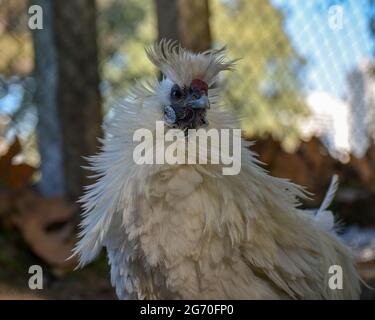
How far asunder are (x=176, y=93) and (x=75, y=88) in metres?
2.79

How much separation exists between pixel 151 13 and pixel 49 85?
13.5ft

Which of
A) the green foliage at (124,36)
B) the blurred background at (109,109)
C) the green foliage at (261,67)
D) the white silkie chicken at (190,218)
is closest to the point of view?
the white silkie chicken at (190,218)

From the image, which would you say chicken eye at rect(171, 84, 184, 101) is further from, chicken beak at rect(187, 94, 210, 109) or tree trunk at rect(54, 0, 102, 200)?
tree trunk at rect(54, 0, 102, 200)

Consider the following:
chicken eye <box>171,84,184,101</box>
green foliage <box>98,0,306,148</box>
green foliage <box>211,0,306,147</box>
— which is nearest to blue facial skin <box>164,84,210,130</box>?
chicken eye <box>171,84,184,101</box>

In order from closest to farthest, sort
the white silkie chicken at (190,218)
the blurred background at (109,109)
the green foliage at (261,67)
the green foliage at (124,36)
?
1. the white silkie chicken at (190,218)
2. the blurred background at (109,109)
3. the green foliage at (261,67)
4. the green foliage at (124,36)

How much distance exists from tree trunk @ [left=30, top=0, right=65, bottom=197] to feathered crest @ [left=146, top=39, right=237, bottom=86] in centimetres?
292

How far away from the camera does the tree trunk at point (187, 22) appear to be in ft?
18.1

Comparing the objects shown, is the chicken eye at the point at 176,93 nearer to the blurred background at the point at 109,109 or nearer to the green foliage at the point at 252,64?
the blurred background at the point at 109,109

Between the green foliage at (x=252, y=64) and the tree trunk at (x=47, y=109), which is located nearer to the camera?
the tree trunk at (x=47, y=109)

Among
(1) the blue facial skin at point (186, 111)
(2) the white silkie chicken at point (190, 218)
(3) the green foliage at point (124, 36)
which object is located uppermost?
(3) the green foliage at point (124, 36)

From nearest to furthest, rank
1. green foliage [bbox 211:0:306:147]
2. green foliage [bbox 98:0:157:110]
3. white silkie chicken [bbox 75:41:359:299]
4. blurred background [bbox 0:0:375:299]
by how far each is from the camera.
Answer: white silkie chicken [bbox 75:41:359:299] → blurred background [bbox 0:0:375:299] → green foliage [bbox 211:0:306:147] → green foliage [bbox 98:0:157:110]

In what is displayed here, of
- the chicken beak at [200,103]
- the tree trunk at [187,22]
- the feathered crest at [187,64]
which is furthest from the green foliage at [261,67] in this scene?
the chicken beak at [200,103]

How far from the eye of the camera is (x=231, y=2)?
8570mm

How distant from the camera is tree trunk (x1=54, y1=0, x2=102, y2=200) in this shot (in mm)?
5418
